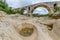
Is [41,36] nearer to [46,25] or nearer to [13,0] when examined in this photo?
[46,25]

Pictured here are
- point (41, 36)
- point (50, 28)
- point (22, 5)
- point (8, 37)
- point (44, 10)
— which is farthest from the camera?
point (22, 5)

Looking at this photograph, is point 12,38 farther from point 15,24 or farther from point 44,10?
point 44,10

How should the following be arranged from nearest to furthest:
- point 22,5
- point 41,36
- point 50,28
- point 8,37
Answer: point 8,37
point 41,36
point 50,28
point 22,5

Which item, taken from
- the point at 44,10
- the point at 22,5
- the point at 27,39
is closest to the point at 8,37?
the point at 27,39

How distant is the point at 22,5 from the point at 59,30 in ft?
22.8

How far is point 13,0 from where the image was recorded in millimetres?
8945

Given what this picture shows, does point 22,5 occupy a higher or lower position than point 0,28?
lower

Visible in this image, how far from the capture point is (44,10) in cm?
892

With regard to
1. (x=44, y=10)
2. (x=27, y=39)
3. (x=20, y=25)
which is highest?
(x=20, y=25)

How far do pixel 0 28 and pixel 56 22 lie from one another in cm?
88

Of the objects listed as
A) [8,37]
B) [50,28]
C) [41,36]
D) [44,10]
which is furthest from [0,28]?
[44,10]

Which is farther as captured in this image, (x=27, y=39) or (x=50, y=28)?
(x=50, y=28)

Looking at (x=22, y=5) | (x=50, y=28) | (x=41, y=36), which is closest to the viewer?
(x=41, y=36)

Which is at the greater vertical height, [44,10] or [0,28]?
[0,28]
